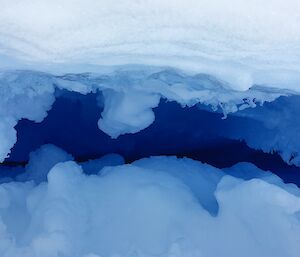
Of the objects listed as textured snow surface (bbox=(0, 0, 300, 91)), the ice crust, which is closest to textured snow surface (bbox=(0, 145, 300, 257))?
the ice crust

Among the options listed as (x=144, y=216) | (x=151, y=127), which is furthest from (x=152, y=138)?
(x=144, y=216)

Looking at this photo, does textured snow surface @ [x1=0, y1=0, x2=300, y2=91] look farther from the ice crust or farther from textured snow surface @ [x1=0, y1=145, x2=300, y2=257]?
textured snow surface @ [x1=0, y1=145, x2=300, y2=257]

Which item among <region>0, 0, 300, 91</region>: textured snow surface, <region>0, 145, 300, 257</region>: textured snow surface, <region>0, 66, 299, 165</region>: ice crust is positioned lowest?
<region>0, 145, 300, 257</region>: textured snow surface

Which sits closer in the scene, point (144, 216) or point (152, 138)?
point (144, 216)

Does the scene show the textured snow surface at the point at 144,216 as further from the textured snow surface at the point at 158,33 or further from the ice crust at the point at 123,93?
the textured snow surface at the point at 158,33

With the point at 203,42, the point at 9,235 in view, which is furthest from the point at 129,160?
the point at 203,42

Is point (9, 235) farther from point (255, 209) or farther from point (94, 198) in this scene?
point (255, 209)

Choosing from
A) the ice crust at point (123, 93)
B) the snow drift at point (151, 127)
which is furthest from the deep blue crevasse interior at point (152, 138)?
the ice crust at point (123, 93)

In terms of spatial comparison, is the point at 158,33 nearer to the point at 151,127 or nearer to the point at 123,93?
the point at 123,93
